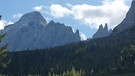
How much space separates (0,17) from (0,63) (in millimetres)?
4898

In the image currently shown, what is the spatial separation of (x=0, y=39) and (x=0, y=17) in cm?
226

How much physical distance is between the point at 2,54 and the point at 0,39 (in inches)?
72.4

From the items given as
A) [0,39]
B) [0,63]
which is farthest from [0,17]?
[0,63]

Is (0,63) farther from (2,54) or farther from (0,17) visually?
(0,17)

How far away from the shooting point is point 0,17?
125 feet

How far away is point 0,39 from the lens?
125 feet

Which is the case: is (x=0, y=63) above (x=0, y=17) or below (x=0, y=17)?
below

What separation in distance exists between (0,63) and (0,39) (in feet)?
8.99

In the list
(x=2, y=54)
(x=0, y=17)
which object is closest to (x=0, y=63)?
(x=2, y=54)

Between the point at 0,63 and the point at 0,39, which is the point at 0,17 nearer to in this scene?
the point at 0,39

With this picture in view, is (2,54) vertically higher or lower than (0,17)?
lower

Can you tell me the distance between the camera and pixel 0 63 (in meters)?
39.2
